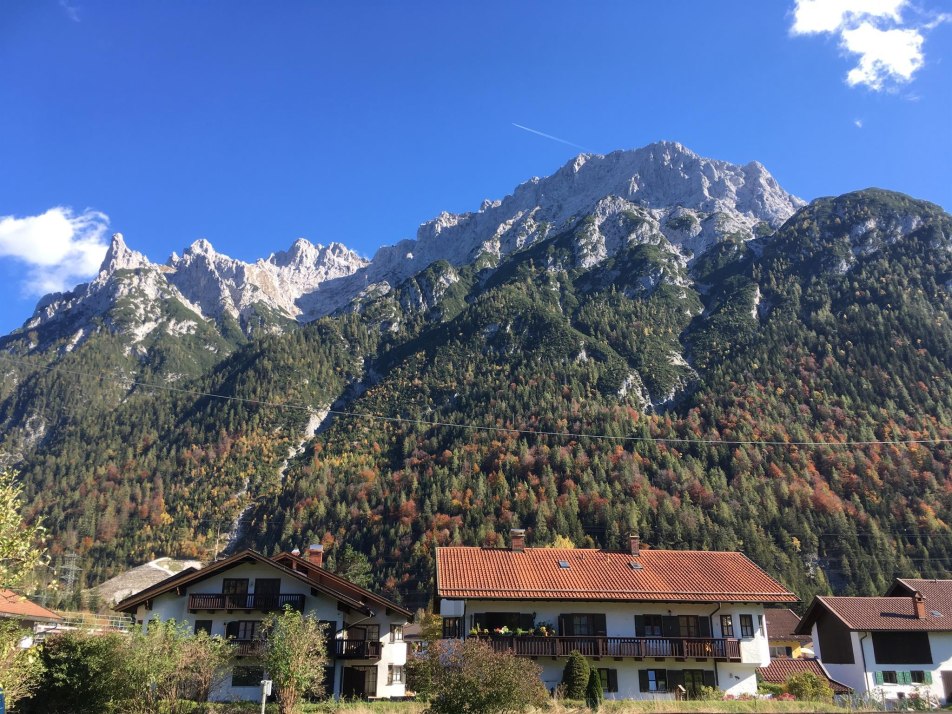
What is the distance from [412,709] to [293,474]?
133m

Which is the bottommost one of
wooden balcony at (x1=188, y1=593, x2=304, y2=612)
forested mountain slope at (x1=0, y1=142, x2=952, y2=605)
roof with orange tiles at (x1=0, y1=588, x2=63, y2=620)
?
roof with orange tiles at (x1=0, y1=588, x2=63, y2=620)

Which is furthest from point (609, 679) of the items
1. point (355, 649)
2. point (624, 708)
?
point (355, 649)

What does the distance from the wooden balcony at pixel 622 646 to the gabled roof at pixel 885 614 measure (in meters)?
12.9

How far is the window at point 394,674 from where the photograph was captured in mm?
43375

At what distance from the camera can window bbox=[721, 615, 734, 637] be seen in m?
37.8

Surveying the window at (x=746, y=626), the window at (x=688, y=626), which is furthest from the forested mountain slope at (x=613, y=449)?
the window at (x=688, y=626)

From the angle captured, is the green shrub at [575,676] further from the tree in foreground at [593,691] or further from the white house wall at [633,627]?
the white house wall at [633,627]

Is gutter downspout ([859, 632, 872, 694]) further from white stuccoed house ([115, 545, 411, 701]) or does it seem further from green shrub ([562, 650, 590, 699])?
white stuccoed house ([115, 545, 411, 701])

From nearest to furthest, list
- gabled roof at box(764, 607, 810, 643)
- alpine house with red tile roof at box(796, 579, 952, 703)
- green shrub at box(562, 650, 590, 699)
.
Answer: green shrub at box(562, 650, 590, 699) → alpine house with red tile roof at box(796, 579, 952, 703) → gabled roof at box(764, 607, 810, 643)

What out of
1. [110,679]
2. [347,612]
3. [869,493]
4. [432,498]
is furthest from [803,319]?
[110,679]

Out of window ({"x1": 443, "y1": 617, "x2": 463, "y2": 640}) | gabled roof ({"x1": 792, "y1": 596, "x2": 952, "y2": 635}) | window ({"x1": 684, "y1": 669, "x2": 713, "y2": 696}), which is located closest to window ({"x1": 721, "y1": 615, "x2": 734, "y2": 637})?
window ({"x1": 684, "y1": 669, "x2": 713, "y2": 696})

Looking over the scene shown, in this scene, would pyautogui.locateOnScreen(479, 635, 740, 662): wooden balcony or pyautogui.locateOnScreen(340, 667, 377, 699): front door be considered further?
pyautogui.locateOnScreen(340, 667, 377, 699): front door

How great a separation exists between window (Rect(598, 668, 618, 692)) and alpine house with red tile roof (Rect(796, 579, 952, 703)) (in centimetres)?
1663

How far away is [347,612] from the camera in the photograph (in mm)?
37281
